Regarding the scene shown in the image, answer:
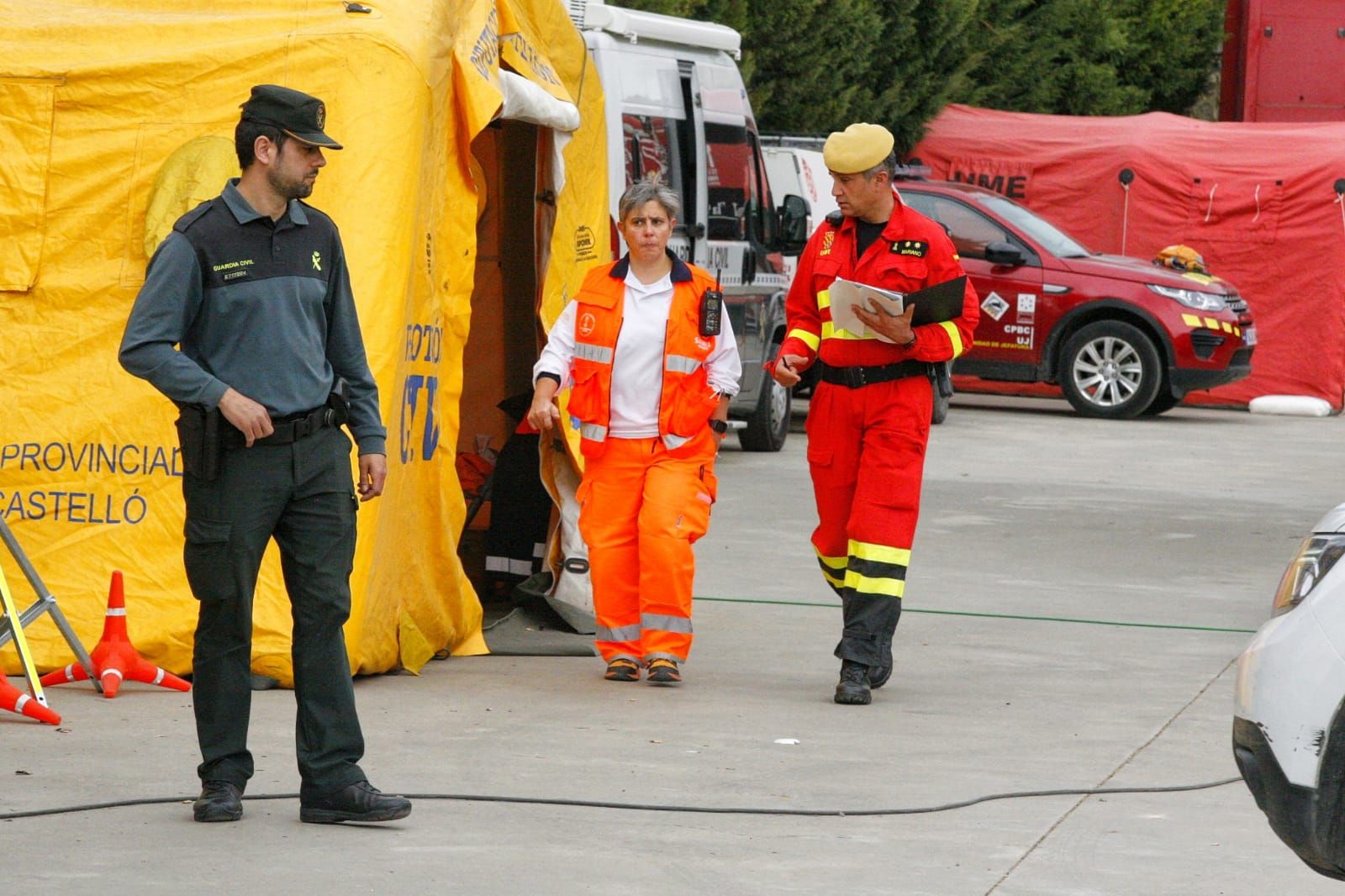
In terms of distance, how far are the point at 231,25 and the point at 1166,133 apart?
15740mm

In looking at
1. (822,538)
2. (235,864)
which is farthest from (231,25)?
(235,864)

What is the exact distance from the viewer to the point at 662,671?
7324 millimetres

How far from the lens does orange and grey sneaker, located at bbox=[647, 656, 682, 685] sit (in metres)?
7.32

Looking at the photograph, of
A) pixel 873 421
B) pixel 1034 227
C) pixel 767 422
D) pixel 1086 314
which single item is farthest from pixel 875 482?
pixel 1034 227

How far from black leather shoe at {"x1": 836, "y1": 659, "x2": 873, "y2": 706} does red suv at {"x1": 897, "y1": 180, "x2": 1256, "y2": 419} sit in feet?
39.6

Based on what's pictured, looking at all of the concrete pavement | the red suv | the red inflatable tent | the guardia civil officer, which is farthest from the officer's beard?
the red inflatable tent

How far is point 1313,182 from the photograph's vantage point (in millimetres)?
20391

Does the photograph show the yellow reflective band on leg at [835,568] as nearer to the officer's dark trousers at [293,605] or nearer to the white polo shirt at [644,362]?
A: the white polo shirt at [644,362]

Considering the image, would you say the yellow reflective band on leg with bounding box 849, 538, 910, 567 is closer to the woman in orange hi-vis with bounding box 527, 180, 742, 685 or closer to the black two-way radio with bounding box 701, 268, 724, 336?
the woman in orange hi-vis with bounding box 527, 180, 742, 685

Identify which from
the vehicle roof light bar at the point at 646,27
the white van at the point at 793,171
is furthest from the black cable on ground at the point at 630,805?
the white van at the point at 793,171

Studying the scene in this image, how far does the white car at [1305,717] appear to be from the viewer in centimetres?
388

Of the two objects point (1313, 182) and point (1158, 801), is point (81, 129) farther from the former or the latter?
point (1313, 182)

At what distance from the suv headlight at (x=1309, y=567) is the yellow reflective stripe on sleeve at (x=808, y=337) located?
10.5 feet

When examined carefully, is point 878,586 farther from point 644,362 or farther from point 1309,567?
point 1309,567
